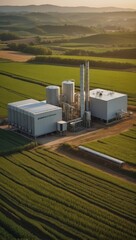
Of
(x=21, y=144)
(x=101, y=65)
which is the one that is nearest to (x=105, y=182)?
(x=21, y=144)

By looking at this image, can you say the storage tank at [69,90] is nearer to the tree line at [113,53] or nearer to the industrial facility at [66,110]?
the industrial facility at [66,110]

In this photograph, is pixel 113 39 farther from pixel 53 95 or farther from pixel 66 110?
pixel 66 110

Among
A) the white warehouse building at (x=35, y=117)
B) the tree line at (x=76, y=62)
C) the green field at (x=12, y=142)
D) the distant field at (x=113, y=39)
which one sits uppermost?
the distant field at (x=113, y=39)

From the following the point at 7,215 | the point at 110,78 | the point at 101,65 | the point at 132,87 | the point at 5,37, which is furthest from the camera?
the point at 5,37

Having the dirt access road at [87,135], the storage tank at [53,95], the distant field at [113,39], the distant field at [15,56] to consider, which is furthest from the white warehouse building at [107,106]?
the distant field at [113,39]

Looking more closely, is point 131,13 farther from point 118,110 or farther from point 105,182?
point 105,182

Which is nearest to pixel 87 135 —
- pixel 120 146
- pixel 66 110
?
pixel 66 110
